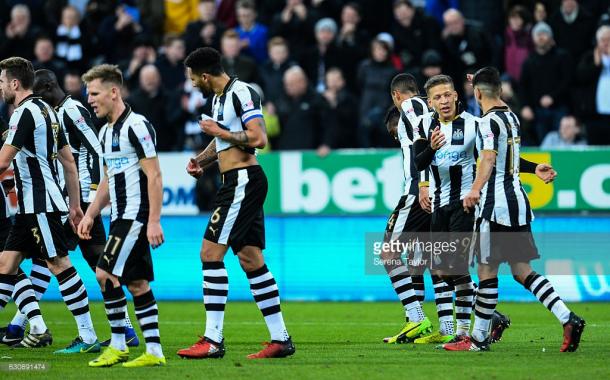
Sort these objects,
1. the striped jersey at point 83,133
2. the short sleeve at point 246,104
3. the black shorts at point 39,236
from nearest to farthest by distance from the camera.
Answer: the short sleeve at point 246,104, the black shorts at point 39,236, the striped jersey at point 83,133

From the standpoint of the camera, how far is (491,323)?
1114cm

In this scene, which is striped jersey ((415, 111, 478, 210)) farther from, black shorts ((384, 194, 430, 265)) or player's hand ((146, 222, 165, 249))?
player's hand ((146, 222, 165, 249))

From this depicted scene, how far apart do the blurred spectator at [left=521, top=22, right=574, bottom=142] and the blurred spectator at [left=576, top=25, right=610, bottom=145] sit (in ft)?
1.02

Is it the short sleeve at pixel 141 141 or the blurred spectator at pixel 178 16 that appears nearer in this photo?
the short sleeve at pixel 141 141

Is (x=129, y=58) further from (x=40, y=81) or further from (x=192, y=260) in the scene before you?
(x=40, y=81)

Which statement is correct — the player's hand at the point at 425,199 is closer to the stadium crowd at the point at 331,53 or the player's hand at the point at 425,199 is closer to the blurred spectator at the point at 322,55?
the stadium crowd at the point at 331,53

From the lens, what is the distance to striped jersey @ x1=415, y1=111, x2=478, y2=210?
10.4 meters

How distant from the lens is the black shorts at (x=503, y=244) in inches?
389

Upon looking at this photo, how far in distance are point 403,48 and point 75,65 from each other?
5.89 metres

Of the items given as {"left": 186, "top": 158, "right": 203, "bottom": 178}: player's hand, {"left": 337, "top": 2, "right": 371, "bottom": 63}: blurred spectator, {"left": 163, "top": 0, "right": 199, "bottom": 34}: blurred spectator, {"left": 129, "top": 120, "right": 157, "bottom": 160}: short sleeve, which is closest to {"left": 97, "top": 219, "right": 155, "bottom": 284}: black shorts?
{"left": 129, "top": 120, "right": 157, "bottom": 160}: short sleeve

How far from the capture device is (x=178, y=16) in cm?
2158

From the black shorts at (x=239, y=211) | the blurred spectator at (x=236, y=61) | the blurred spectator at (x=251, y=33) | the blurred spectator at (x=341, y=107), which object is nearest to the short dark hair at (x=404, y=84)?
the black shorts at (x=239, y=211)

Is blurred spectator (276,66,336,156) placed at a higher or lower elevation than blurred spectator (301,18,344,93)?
lower

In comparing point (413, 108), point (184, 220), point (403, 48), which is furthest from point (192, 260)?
point (413, 108)
